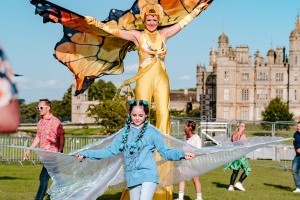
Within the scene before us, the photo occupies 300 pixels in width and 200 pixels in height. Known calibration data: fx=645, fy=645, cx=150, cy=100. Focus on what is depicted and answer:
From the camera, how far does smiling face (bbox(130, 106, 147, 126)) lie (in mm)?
6273

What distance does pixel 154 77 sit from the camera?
835 centimetres

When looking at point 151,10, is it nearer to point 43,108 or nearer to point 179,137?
point 43,108

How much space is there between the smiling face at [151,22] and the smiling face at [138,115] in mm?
2354

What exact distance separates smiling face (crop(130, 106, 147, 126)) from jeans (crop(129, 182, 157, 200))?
2.00 feet

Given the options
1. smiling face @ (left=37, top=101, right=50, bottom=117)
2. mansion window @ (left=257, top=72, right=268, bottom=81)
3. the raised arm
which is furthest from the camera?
mansion window @ (left=257, top=72, right=268, bottom=81)

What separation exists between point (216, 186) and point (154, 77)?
740 cm

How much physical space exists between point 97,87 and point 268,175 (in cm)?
11622

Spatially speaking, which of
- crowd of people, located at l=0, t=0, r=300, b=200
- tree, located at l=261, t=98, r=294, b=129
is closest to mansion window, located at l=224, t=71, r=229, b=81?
tree, located at l=261, t=98, r=294, b=129

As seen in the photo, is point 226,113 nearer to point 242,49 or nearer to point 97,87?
point 242,49

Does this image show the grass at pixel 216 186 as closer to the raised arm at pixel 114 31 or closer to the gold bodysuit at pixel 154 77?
the gold bodysuit at pixel 154 77

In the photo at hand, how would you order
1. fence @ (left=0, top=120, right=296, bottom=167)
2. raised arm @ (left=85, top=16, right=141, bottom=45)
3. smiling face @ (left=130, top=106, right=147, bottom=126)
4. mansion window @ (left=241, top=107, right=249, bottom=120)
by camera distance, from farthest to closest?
mansion window @ (left=241, top=107, right=249, bottom=120)
fence @ (left=0, top=120, right=296, bottom=167)
raised arm @ (left=85, top=16, right=141, bottom=45)
smiling face @ (left=130, top=106, right=147, bottom=126)

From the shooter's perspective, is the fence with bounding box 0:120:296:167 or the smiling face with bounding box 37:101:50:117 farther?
the fence with bounding box 0:120:296:167

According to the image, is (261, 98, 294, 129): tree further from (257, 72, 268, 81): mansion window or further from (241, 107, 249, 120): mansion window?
(257, 72, 268, 81): mansion window

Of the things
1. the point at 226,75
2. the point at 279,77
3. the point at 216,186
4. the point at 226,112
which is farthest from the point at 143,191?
the point at 279,77
